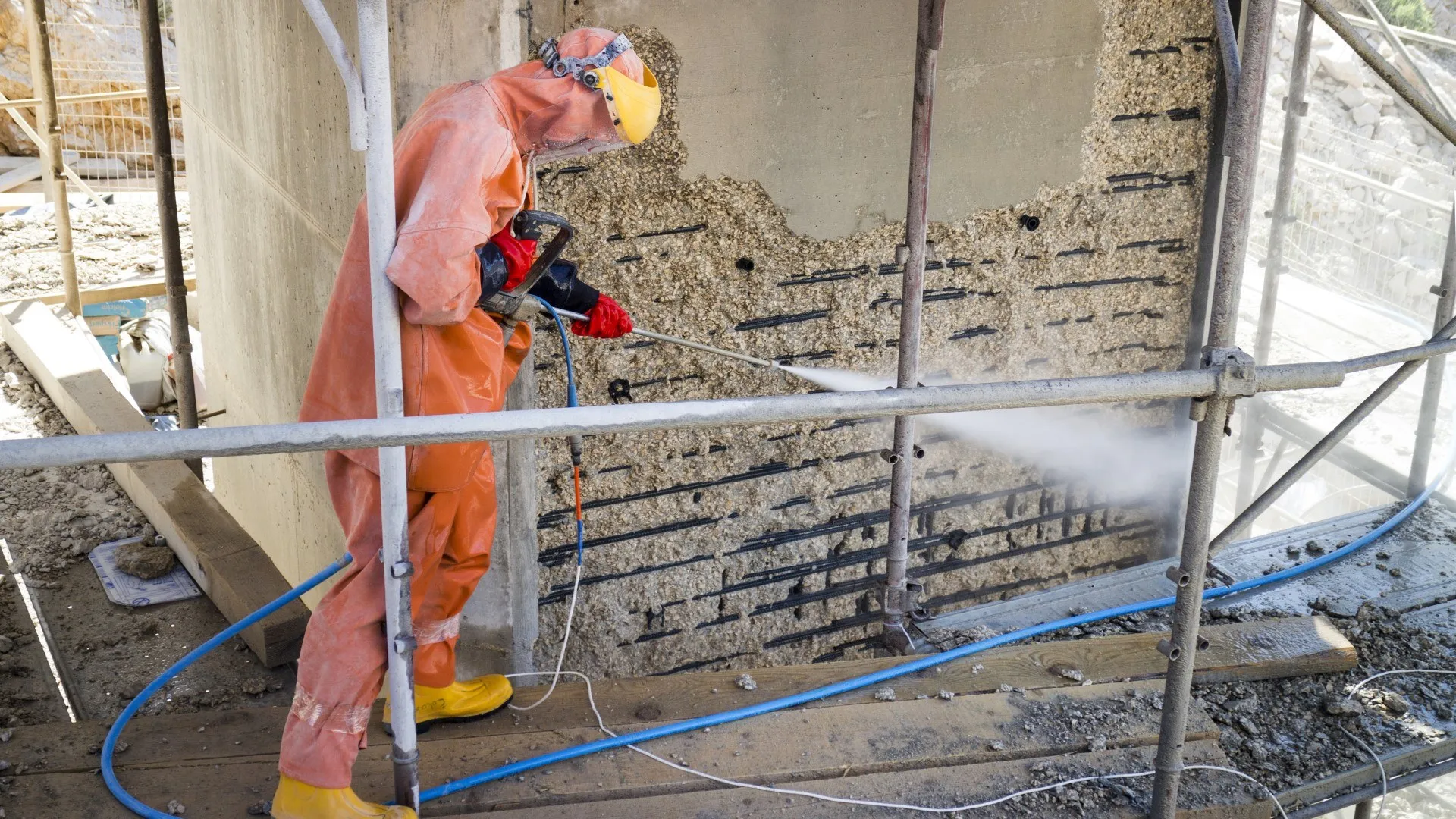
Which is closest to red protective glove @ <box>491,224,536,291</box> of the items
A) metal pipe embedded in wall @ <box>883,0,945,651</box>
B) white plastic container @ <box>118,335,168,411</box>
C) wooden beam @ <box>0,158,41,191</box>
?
metal pipe embedded in wall @ <box>883,0,945,651</box>

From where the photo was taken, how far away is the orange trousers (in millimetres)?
2799

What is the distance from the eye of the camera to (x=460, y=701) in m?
3.28

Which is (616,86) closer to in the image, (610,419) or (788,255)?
(610,419)

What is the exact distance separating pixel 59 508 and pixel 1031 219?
3989mm

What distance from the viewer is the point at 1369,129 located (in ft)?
59.8

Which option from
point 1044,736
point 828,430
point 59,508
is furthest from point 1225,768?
point 59,508

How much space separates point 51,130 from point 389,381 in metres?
5.39

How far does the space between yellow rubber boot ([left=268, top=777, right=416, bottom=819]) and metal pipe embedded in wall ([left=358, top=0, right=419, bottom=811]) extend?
0.04 metres

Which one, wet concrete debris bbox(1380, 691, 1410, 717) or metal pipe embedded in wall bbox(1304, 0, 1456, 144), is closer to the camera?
metal pipe embedded in wall bbox(1304, 0, 1456, 144)

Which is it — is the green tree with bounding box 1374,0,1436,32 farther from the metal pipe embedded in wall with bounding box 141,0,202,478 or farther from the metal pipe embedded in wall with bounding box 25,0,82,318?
the metal pipe embedded in wall with bounding box 141,0,202,478

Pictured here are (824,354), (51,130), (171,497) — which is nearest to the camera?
(824,354)

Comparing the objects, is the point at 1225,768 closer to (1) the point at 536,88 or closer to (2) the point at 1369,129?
(1) the point at 536,88

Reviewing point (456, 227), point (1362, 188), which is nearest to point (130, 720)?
point (456, 227)

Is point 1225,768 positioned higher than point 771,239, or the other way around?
point 771,239
